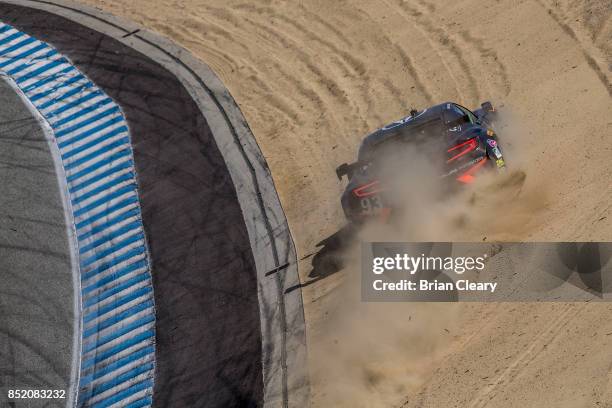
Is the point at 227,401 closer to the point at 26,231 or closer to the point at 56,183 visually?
the point at 26,231

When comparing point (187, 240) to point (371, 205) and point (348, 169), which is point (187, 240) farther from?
point (371, 205)

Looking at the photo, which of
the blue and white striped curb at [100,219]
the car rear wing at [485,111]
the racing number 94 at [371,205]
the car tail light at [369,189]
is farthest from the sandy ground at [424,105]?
the blue and white striped curb at [100,219]

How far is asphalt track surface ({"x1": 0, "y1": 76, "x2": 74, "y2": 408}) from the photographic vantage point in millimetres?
13500

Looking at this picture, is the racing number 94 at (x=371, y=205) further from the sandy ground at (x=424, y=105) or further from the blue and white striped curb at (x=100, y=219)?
the blue and white striped curb at (x=100, y=219)

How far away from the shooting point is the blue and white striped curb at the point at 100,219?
1342 centimetres

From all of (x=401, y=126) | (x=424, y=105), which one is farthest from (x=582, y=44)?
(x=401, y=126)

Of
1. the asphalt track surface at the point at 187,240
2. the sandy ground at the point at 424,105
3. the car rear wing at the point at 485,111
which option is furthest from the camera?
the car rear wing at the point at 485,111

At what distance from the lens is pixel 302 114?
57.7 ft

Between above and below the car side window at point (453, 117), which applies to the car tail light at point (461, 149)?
below

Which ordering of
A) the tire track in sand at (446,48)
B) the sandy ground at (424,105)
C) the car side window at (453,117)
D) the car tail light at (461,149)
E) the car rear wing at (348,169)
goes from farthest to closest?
the tire track in sand at (446,48)
the car rear wing at (348,169)
the car side window at (453,117)
the car tail light at (461,149)
the sandy ground at (424,105)

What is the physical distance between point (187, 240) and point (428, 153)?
5476 mm

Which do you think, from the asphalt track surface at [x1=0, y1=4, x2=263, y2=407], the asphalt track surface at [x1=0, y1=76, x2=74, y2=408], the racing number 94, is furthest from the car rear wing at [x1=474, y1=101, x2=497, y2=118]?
the asphalt track surface at [x1=0, y1=76, x2=74, y2=408]

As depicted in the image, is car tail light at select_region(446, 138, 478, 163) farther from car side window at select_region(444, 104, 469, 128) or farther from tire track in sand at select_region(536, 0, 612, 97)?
tire track in sand at select_region(536, 0, 612, 97)

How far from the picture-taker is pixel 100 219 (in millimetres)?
16188
